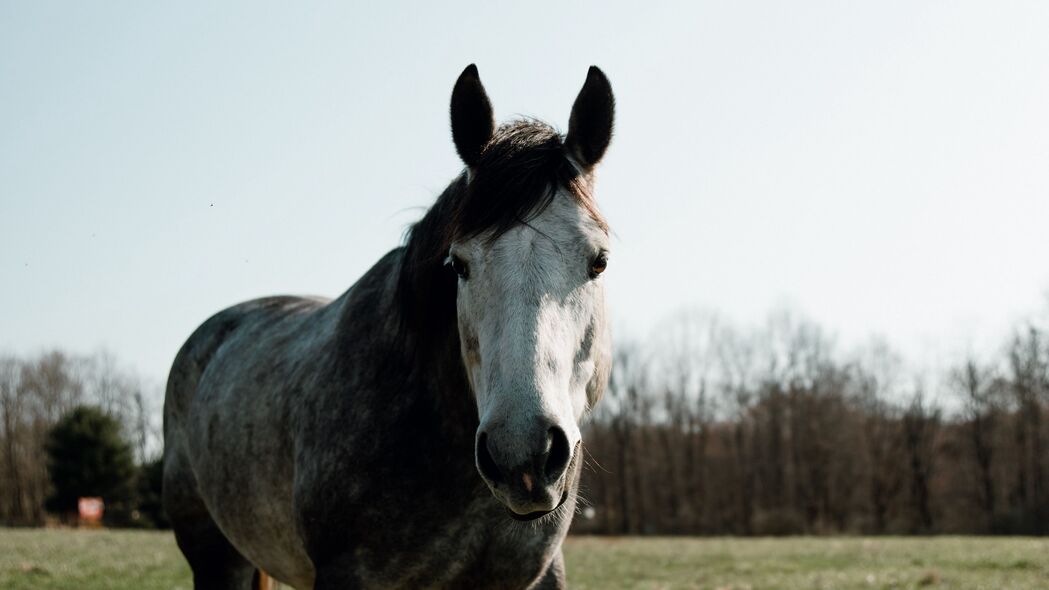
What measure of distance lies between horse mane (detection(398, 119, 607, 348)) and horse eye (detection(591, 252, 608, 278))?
0.45 ft

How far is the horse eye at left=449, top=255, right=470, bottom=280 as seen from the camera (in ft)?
8.88

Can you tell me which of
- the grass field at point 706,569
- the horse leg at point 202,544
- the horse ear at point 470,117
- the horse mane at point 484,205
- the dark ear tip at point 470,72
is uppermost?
the dark ear tip at point 470,72

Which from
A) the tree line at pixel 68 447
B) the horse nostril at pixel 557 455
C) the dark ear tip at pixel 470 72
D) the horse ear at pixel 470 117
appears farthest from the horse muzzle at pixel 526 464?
the tree line at pixel 68 447

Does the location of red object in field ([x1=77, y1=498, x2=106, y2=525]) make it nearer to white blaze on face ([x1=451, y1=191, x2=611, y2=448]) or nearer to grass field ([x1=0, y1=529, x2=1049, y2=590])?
grass field ([x1=0, y1=529, x2=1049, y2=590])

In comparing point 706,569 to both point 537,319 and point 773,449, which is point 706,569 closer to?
point 537,319

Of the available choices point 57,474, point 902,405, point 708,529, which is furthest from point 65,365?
point 902,405

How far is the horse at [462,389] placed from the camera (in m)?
2.32

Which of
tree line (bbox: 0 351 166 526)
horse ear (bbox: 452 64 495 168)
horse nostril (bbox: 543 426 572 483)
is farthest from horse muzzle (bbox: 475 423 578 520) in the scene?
tree line (bbox: 0 351 166 526)

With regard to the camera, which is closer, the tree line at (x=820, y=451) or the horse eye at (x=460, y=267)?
the horse eye at (x=460, y=267)

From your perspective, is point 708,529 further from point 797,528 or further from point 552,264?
point 552,264

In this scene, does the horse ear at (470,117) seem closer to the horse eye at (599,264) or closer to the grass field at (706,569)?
the horse eye at (599,264)

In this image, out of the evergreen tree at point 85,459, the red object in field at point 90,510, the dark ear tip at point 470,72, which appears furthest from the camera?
the evergreen tree at point 85,459

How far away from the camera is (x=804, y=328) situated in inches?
2352

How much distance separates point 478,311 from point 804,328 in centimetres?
6111
